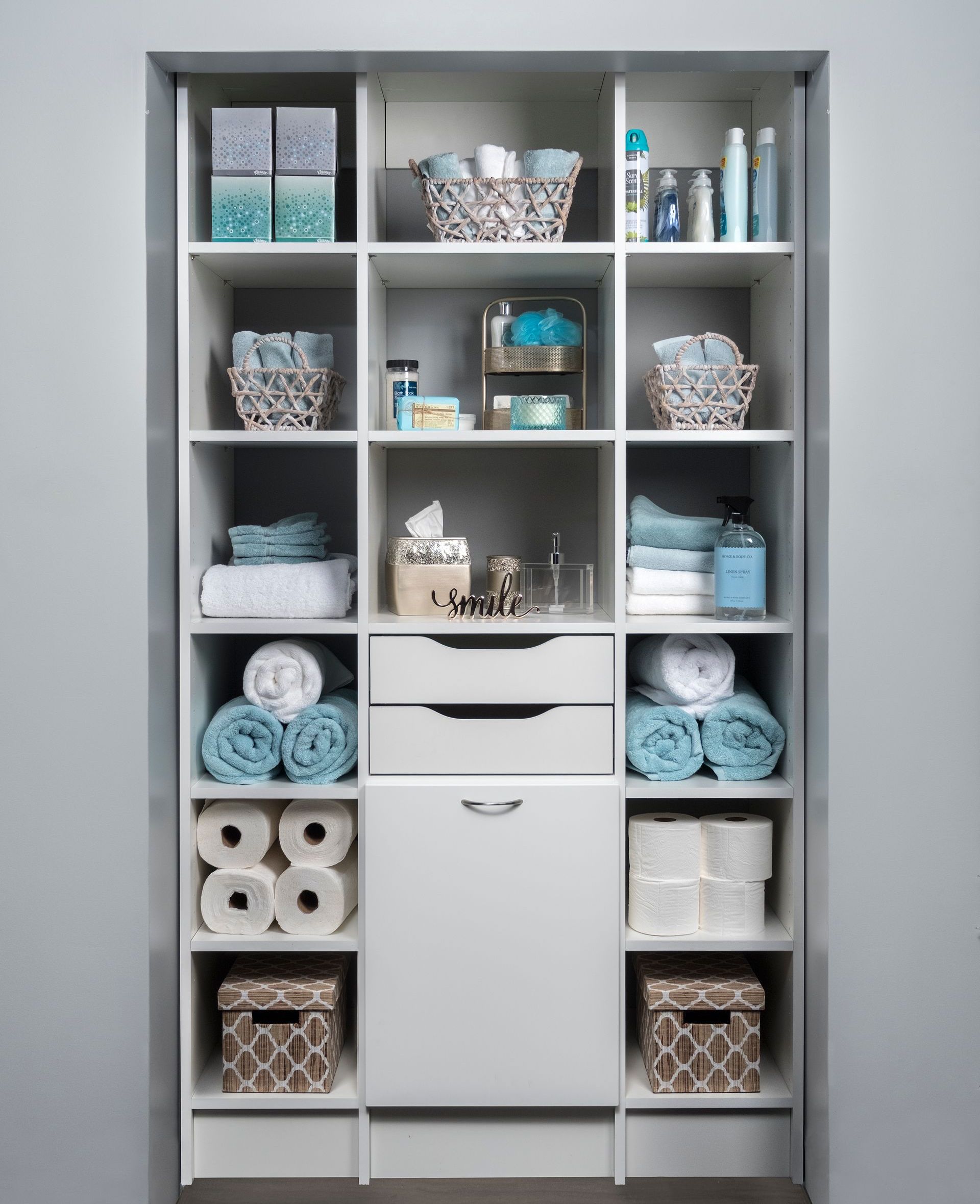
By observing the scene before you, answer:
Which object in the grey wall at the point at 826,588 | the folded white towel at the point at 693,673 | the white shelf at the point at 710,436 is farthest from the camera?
the folded white towel at the point at 693,673

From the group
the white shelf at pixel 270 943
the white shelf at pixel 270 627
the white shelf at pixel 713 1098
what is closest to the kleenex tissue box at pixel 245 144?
the white shelf at pixel 270 627

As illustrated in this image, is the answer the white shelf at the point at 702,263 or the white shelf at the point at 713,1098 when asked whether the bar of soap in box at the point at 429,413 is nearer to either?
the white shelf at the point at 702,263

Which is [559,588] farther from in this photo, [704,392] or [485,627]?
[704,392]

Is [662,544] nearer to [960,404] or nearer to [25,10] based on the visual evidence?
[960,404]

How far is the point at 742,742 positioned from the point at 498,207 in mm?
1055

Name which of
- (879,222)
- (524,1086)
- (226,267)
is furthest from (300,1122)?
(879,222)

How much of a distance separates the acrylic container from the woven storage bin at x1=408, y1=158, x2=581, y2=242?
618 mm

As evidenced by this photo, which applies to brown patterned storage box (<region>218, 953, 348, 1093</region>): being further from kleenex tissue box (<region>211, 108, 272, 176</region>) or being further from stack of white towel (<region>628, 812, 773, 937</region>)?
kleenex tissue box (<region>211, 108, 272, 176</region>)

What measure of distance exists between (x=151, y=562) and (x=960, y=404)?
135 cm

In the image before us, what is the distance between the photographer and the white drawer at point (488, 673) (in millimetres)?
1680

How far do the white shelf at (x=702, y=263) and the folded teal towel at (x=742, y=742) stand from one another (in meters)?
0.81

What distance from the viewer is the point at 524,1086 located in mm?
1676

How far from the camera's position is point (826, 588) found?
1.55 meters

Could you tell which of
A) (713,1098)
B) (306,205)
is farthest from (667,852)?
(306,205)
